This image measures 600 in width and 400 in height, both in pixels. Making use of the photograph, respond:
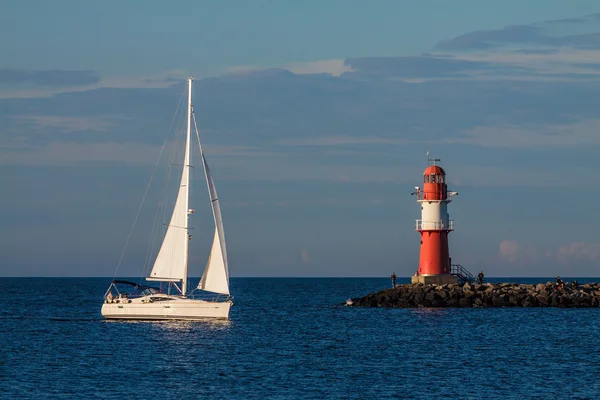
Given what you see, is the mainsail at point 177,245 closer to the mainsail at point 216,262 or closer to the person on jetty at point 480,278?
the mainsail at point 216,262

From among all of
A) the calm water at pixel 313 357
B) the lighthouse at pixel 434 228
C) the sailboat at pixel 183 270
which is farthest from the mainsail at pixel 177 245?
the lighthouse at pixel 434 228

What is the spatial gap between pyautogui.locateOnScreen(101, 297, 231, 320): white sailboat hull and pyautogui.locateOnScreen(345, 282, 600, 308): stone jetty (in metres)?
19.4

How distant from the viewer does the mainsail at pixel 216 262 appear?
189ft

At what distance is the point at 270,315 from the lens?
3046 inches

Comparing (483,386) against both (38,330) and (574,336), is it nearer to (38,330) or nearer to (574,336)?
(574,336)

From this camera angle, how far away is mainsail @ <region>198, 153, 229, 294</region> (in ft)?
189

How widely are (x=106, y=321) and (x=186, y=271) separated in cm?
929

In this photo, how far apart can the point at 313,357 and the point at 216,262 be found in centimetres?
1273

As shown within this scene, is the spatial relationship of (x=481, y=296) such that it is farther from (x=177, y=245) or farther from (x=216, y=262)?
(x=177, y=245)

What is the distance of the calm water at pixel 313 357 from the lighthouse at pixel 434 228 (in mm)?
3965

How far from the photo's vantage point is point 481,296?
2977 inches

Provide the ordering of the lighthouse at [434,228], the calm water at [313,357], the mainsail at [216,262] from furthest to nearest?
the lighthouse at [434,228] → the mainsail at [216,262] → the calm water at [313,357]

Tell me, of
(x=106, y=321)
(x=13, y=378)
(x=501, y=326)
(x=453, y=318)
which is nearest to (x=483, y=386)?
(x=13, y=378)

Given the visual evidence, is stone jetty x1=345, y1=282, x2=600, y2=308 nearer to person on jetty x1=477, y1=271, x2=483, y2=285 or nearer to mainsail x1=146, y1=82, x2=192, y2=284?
person on jetty x1=477, y1=271, x2=483, y2=285
